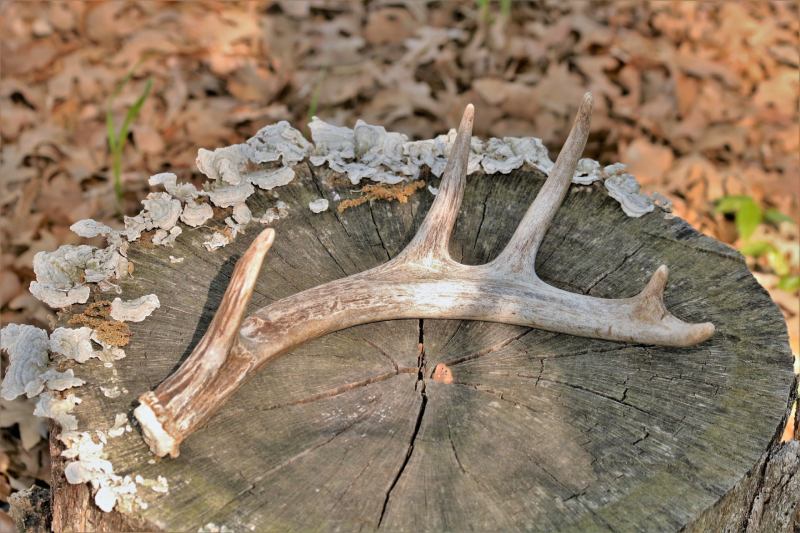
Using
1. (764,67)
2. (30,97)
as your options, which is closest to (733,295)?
(764,67)

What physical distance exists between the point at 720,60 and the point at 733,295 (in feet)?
10.5

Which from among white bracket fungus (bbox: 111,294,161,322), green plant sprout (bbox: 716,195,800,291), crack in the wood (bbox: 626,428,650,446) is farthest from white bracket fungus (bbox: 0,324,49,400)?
green plant sprout (bbox: 716,195,800,291)

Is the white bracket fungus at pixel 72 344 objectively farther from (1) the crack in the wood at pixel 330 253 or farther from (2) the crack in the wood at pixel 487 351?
(2) the crack in the wood at pixel 487 351

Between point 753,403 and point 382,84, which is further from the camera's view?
point 382,84

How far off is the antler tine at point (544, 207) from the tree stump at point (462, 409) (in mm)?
119

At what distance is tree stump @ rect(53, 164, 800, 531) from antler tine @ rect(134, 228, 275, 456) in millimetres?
83

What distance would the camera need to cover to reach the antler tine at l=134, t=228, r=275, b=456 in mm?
1839

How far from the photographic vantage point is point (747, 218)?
407 cm

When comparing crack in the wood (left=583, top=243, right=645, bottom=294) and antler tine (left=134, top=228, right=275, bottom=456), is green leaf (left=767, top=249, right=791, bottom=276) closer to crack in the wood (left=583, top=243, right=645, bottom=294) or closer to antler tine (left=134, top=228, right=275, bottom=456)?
crack in the wood (left=583, top=243, right=645, bottom=294)

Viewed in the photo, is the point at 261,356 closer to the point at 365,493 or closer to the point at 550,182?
the point at 365,493

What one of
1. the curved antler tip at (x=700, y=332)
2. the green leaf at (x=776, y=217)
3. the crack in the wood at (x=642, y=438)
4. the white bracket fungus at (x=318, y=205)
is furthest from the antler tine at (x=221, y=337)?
the green leaf at (x=776, y=217)

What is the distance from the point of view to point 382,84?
4.80 meters

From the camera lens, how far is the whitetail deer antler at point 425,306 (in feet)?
6.16

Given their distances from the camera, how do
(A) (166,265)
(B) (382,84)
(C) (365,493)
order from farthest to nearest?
1. (B) (382,84)
2. (A) (166,265)
3. (C) (365,493)
